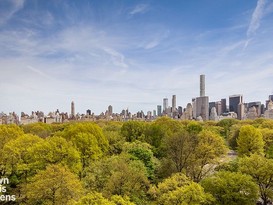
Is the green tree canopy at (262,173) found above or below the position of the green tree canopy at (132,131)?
below

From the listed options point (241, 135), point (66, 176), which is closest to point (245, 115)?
point (241, 135)

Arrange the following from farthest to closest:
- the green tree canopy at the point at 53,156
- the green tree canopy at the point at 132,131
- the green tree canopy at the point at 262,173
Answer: the green tree canopy at the point at 132,131 → the green tree canopy at the point at 53,156 → the green tree canopy at the point at 262,173

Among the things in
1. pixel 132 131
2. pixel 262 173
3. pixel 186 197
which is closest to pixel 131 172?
pixel 186 197

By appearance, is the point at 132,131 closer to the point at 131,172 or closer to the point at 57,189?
the point at 131,172

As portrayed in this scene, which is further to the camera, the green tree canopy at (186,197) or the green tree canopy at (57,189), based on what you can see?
the green tree canopy at (57,189)

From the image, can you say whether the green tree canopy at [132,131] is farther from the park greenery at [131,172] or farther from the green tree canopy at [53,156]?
the green tree canopy at [53,156]

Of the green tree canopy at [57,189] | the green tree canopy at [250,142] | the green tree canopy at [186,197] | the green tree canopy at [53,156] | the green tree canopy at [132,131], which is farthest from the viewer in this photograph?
the green tree canopy at [132,131]

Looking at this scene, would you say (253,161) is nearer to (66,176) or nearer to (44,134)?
(66,176)

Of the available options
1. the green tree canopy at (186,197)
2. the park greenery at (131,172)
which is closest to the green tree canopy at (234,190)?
the park greenery at (131,172)
